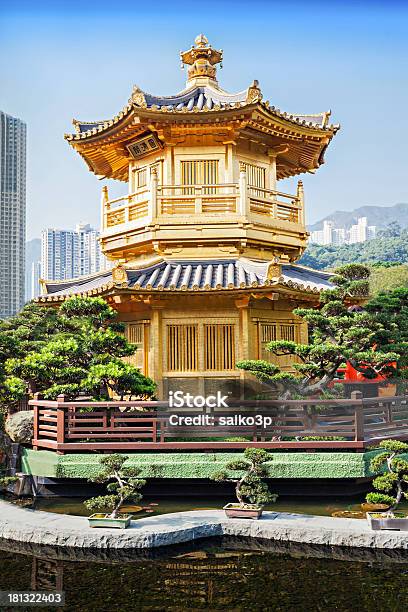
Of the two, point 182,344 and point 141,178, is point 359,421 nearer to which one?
point 182,344

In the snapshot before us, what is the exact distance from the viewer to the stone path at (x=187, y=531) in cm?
845

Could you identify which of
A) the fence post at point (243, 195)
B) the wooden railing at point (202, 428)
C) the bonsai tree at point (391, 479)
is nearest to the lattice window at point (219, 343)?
the wooden railing at point (202, 428)

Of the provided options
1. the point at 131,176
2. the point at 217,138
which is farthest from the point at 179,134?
the point at 131,176

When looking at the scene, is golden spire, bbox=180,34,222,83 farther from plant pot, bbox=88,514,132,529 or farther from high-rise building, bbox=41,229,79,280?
high-rise building, bbox=41,229,79,280

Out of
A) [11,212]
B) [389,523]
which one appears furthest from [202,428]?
[11,212]

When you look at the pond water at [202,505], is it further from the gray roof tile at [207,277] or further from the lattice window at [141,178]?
the lattice window at [141,178]

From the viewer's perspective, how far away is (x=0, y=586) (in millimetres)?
7203

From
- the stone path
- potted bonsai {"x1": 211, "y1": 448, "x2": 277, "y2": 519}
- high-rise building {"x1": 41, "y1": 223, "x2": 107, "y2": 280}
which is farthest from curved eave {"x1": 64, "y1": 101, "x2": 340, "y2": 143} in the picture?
high-rise building {"x1": 41, "y1": 223, "x2": 107, "y2": 280}

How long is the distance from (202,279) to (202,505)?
16.8 feet

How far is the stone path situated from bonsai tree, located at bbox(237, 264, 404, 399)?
9.29ft

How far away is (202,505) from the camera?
431 inches

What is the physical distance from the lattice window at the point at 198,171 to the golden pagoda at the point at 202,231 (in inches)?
1.0

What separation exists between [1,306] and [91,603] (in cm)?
3869

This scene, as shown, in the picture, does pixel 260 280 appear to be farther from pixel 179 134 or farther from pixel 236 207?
pixel 179 134
